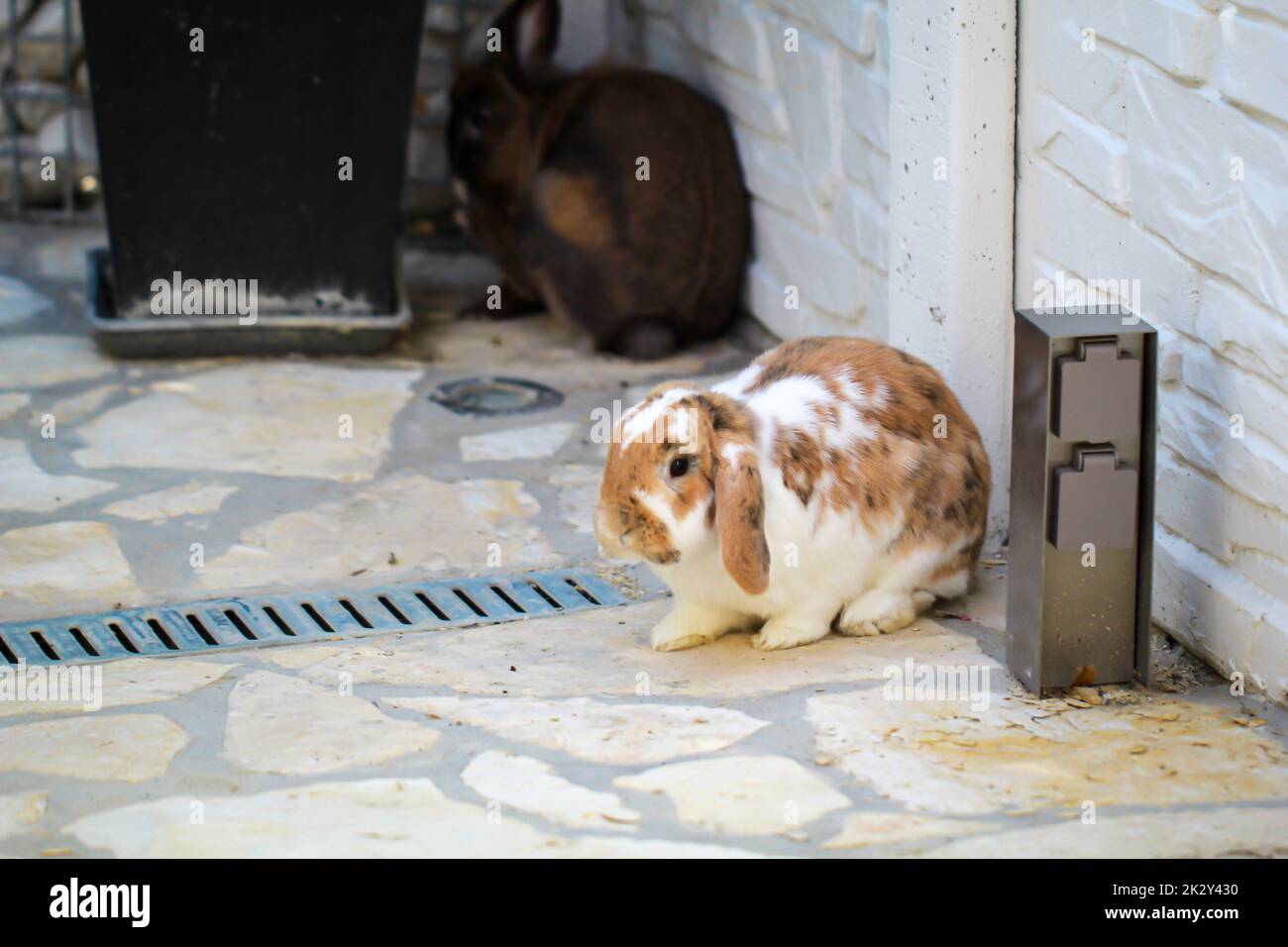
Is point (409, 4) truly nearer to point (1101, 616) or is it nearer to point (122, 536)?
point (122, 536)

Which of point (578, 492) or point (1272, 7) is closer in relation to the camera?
point (1272, 7)

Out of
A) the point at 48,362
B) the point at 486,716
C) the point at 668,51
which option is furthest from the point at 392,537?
the point at 668,51

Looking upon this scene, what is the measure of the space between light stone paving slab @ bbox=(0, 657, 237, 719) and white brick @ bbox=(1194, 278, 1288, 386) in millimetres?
1829

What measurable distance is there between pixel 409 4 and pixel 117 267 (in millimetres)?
1109

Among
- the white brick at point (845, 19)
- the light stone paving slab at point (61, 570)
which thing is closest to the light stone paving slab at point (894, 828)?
the light stone paving slab at point (61, 570)

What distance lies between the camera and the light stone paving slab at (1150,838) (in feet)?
7.34

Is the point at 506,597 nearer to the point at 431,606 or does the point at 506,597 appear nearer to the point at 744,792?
the point at 431,606

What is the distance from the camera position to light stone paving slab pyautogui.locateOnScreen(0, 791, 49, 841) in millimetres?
2354

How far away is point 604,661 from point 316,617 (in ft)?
2.08

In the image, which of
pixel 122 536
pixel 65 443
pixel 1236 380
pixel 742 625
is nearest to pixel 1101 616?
pixel 1236 380

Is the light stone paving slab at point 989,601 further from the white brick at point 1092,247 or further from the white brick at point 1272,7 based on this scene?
the white brick at point 1272,7

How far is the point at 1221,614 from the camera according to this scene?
2.86 metres

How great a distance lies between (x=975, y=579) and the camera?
11.1ft

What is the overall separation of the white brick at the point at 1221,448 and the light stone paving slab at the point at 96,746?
179 cm
